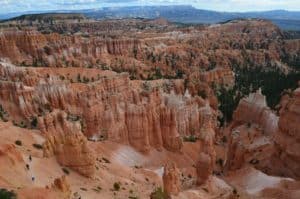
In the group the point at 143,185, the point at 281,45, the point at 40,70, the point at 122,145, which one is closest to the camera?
the point at 143,185

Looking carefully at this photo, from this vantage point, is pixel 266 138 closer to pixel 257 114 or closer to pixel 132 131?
pixel 257 114

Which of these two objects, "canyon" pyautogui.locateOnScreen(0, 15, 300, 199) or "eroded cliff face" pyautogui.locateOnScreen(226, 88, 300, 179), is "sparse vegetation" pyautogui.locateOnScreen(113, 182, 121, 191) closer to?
"canyon" pyautogui.locateOnScreen(0, 15, 300, 199)

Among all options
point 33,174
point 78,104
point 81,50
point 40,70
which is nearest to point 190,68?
point 81,50

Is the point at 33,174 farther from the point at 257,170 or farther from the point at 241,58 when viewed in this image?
the point at 241,58

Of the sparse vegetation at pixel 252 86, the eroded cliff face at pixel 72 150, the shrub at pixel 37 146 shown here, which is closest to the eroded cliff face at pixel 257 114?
the sparse vegetation at pixel 252 86

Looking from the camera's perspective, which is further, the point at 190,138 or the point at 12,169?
the point at 190,138

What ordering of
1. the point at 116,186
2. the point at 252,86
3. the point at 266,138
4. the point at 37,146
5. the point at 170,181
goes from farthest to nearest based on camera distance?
the point at 252,86, the point at 266,138, the point at 37,146, the point at 116,186, the point at 170,181

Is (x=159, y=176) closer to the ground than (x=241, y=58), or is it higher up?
higher up

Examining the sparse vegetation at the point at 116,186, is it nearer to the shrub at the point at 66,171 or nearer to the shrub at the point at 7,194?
the shrub at the point at 66,171

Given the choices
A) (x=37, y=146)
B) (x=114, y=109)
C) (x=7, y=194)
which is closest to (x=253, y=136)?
(x=114, y=109)

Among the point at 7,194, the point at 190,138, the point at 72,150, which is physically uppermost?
the point at 7,194
